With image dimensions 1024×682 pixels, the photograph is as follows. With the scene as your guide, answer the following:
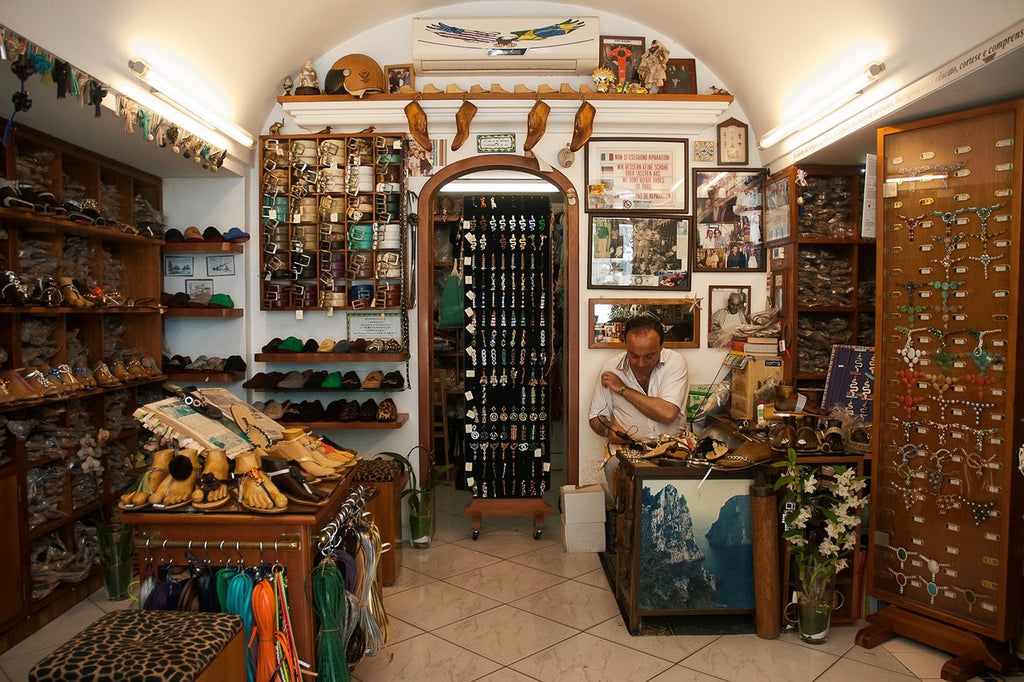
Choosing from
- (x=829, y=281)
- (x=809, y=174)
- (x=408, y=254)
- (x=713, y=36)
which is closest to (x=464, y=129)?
(x=408, y=254)

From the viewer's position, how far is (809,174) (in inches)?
188

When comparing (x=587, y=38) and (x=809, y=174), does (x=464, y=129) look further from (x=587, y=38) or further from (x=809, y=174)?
(x=809, y=174)

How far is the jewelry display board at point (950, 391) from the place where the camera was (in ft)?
10.4

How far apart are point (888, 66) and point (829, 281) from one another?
1.69 meters

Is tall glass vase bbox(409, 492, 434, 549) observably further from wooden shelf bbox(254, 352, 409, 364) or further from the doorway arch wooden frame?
wooden shelf bbox(254, 352, 409, 364)

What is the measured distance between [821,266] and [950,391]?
1634 millimetres

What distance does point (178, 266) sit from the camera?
526cm

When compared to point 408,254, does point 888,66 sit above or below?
above

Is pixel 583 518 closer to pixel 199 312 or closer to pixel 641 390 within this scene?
pixel 641 390

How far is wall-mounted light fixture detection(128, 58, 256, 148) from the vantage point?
3.50 meters

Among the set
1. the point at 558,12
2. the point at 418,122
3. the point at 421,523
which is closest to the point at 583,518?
the point at 421,523

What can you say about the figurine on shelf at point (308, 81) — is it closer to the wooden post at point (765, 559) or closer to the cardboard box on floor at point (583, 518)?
the cardboard box on floor at point (583, 518)

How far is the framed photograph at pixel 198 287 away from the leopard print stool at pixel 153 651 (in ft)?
10.7

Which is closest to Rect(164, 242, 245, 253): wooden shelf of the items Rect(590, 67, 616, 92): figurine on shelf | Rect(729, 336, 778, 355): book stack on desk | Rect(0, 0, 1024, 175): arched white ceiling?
Rect(0, 0, 1024, 175): arched white ceiling
